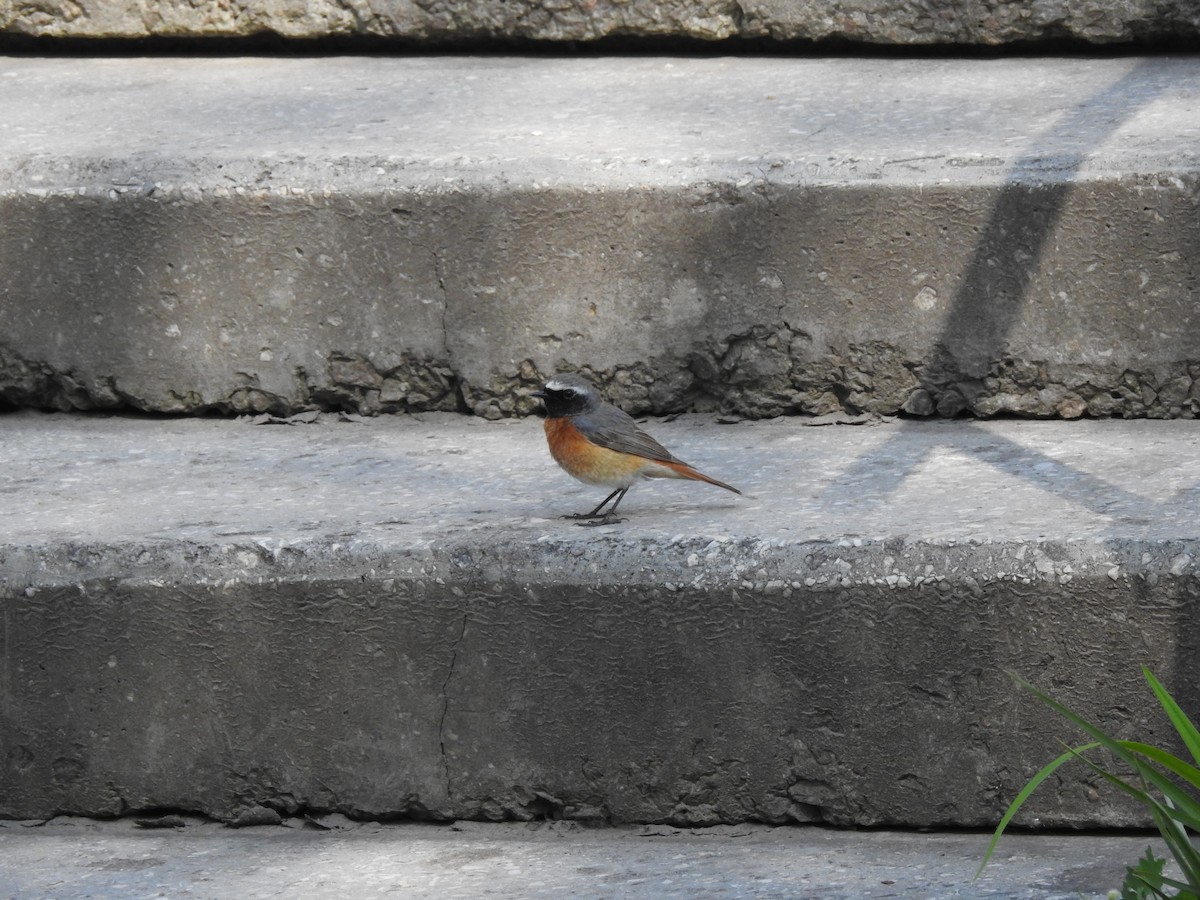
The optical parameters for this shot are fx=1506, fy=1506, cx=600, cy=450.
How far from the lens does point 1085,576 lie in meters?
2.45

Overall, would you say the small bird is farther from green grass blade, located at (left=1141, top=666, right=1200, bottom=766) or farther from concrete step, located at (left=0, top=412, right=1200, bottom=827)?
green grass blade, located at (left=1141, top=666, right=1200, bottom=766)

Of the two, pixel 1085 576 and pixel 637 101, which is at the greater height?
pixel 637 101

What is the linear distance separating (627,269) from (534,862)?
4.49 feet

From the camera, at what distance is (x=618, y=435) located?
114 inches

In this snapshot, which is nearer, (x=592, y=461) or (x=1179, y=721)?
(x=1179, y=721)

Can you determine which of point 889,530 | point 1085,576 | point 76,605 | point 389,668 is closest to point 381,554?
point 389,668

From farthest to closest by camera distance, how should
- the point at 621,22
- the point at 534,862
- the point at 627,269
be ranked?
the point at 621,22 < the point at 627,269 < the point at 534,862

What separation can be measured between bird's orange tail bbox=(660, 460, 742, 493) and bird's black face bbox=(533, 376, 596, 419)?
0.21 metres

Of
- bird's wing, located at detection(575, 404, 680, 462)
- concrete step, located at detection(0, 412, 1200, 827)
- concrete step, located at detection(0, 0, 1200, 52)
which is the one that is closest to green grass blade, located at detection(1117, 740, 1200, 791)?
concrete step, located at detection(0, 412, 1200, 827)

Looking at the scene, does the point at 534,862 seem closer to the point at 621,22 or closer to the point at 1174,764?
the point at 1174,764

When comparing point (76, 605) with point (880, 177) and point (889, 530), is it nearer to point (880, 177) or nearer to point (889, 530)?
point (889, 530)

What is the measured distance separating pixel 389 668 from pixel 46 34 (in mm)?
2676

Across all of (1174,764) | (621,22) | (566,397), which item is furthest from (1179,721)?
(621,22)

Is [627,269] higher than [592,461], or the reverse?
[627,269]
